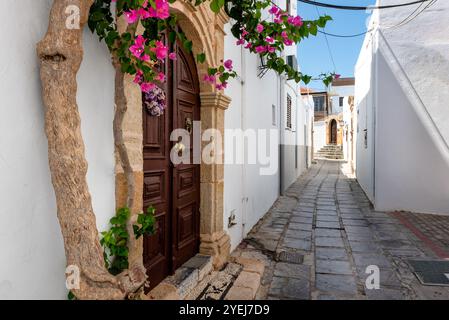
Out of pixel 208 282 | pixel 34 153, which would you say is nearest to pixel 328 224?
pixel 208 282

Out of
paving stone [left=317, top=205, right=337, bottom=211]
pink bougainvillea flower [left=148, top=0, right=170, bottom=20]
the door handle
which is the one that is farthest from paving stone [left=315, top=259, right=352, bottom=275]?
paving stone [left=317, top=205, right=337, bottom=211]

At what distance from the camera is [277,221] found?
20.5ft

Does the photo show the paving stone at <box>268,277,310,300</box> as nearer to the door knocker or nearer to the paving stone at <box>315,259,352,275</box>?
the paving stone at <box>315,259,352,275</box>

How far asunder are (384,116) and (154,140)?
20.1 ft

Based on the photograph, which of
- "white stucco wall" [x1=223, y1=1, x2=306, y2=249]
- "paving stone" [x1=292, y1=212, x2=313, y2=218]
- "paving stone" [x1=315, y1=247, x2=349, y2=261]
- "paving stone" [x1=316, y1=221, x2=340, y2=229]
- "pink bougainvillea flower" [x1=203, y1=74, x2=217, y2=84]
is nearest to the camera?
"pink bougainvillea flower" [x1=203, y1=74, x2=217, y2=84]

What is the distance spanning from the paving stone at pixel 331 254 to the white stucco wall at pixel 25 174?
342 centimetres

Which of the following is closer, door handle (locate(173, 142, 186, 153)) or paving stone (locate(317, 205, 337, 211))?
door handle (locate(173, 142, 186, 153))

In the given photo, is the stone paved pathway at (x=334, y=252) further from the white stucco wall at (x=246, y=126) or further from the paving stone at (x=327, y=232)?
the white stucco wall at (x=246, y=126)

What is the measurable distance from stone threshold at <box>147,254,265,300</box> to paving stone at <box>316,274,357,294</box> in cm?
67

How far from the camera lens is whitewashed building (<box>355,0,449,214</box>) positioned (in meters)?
6.70

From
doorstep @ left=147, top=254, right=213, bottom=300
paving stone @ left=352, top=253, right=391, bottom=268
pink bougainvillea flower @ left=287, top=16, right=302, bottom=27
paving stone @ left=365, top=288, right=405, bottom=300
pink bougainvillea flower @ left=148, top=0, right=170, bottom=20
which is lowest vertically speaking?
paving stone @ left=365, top=288, right=405, bottom=300
